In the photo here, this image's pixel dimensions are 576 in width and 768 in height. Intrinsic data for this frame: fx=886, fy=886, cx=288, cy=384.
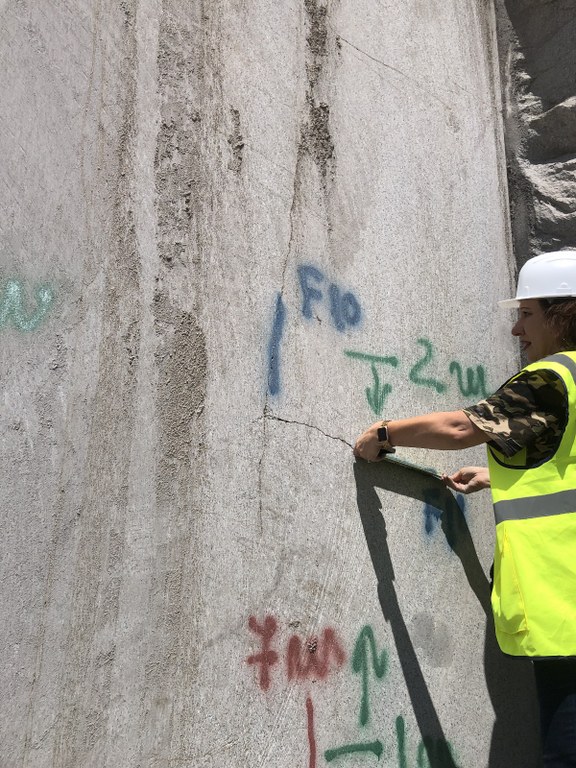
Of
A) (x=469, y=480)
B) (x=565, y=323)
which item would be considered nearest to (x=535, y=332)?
(x=565, y=323)

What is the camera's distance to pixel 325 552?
2.36m

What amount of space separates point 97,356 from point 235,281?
0.47 m

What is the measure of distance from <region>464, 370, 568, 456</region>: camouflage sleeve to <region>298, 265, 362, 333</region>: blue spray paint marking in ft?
1.79

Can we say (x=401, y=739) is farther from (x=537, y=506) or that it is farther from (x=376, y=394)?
(x=376, y=394)

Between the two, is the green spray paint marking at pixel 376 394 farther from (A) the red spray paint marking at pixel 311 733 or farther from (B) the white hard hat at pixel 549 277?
(A) the red spray paint marking at pixel 311 733

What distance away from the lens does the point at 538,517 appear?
215cm

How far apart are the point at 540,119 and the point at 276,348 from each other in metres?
1.66

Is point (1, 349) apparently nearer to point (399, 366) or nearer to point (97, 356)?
point (97, 356)

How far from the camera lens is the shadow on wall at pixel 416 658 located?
97.7 inches

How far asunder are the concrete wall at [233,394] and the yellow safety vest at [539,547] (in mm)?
424

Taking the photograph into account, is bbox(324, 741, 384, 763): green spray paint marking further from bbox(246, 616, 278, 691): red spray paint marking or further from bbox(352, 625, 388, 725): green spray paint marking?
bbox(246, 616, 278, 691): red spray paint marking

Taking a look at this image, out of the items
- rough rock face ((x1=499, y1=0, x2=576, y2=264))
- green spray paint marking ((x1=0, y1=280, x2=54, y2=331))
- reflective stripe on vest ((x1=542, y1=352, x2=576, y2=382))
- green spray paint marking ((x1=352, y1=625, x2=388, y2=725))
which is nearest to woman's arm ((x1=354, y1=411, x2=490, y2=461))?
reflective stripe on vest ((x1=542, y1=352, x2=576, y2=382))

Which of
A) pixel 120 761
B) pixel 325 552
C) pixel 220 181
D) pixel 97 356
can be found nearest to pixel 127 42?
pixel 220 181

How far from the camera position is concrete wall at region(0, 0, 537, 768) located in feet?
6.23
